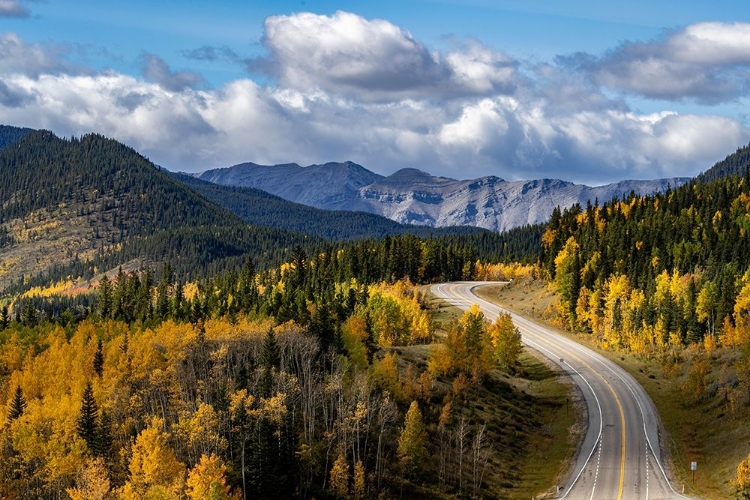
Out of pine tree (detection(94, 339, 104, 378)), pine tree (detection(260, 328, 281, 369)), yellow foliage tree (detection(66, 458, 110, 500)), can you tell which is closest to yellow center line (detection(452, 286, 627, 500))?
pine tree (detection(260, 328, 281, 369))

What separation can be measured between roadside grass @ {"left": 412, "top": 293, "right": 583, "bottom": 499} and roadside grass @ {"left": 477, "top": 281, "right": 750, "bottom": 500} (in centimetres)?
1417

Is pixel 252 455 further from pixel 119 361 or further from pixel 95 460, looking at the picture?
pixel 119 361

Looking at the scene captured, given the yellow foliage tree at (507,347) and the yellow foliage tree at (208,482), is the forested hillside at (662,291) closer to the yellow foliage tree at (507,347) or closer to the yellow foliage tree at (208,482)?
the yellow foliage tree at (507,347)

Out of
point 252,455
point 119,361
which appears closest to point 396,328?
point 119,361

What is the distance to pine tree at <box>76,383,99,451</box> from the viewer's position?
93375 mm

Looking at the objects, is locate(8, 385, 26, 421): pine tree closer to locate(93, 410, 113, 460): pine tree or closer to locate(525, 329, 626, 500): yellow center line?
locate(93, 410, 113, 460): pine tree

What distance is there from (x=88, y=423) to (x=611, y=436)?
242ft

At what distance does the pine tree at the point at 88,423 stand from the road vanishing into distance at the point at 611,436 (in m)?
57.9

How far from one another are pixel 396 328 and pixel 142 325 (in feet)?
170

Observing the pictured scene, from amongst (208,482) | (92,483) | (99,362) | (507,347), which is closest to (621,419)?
(507,347)

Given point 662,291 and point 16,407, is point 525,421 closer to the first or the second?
point 662,291

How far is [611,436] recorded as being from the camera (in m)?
113

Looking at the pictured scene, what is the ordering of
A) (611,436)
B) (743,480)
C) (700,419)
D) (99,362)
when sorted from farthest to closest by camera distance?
1. (700,419)
2. (99,362)
3. (611,436)
4. (743,480)

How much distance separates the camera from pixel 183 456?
96.7 meters
